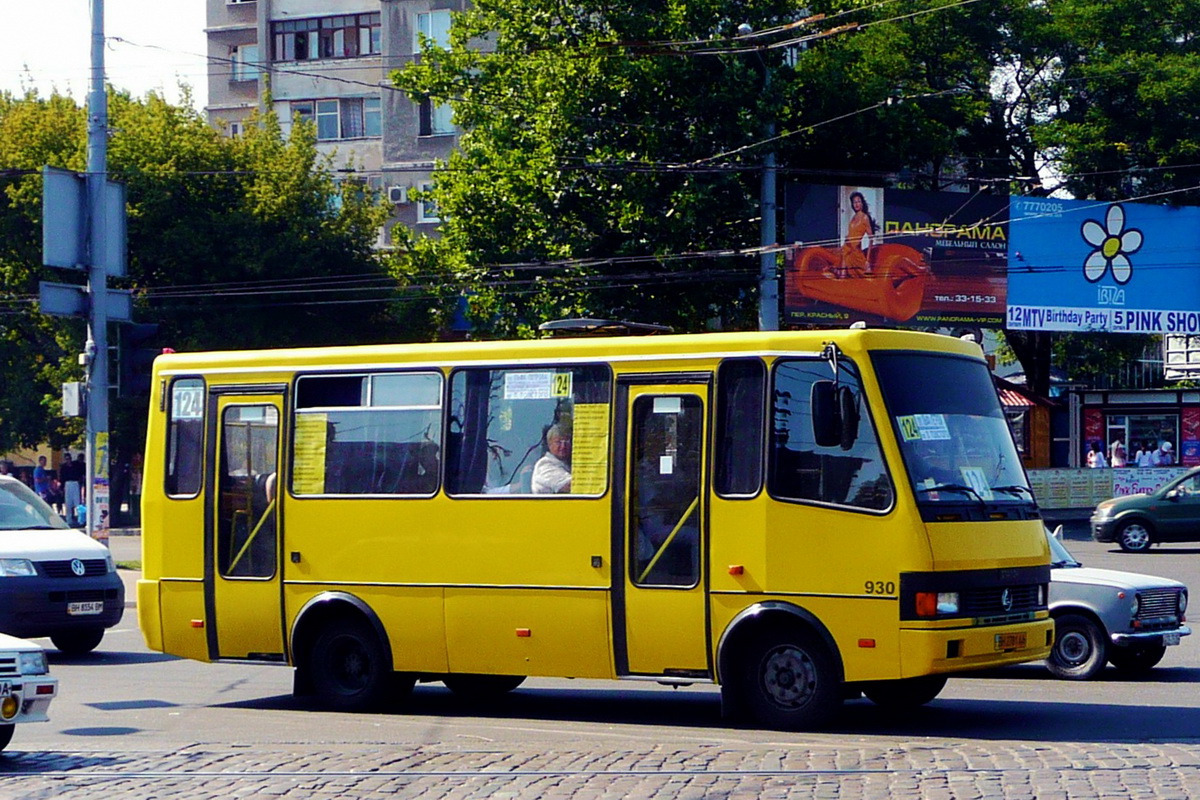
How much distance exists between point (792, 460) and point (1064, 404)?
3663 cm

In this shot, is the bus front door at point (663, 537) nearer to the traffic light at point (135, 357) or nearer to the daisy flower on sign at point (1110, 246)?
the traffic light at point (135, 357)

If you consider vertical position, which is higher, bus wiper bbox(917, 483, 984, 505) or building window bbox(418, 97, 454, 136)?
building window bbox(418, 97, 454, 136)

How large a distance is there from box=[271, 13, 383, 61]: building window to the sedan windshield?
41349 mm

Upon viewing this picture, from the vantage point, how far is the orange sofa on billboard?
123 feet

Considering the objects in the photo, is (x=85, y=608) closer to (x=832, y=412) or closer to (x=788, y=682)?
(x=788, y=682)

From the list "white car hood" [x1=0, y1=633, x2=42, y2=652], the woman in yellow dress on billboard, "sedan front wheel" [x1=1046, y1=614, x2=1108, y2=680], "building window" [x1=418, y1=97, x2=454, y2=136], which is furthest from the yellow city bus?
"building window" [x1=418, y1=97, x2=454, y2=136]

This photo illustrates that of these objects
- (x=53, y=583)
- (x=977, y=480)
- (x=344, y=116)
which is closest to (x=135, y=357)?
(x=53, y=583)

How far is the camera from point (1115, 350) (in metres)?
50.1

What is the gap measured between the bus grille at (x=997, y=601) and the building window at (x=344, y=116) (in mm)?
48796

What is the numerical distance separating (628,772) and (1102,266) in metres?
33.9

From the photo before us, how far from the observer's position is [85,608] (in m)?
16.1

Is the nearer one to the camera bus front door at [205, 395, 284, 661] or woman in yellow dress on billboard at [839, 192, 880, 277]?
bus front door at [205, 395, 284, 661]

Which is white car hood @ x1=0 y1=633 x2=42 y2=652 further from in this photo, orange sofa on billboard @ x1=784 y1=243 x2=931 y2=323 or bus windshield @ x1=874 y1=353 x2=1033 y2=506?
orange sofa on billboard @ x1=784 y1=243 x2=931 y2=323

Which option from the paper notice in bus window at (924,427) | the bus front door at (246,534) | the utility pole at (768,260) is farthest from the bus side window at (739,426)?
the utility pole at (768,260)
